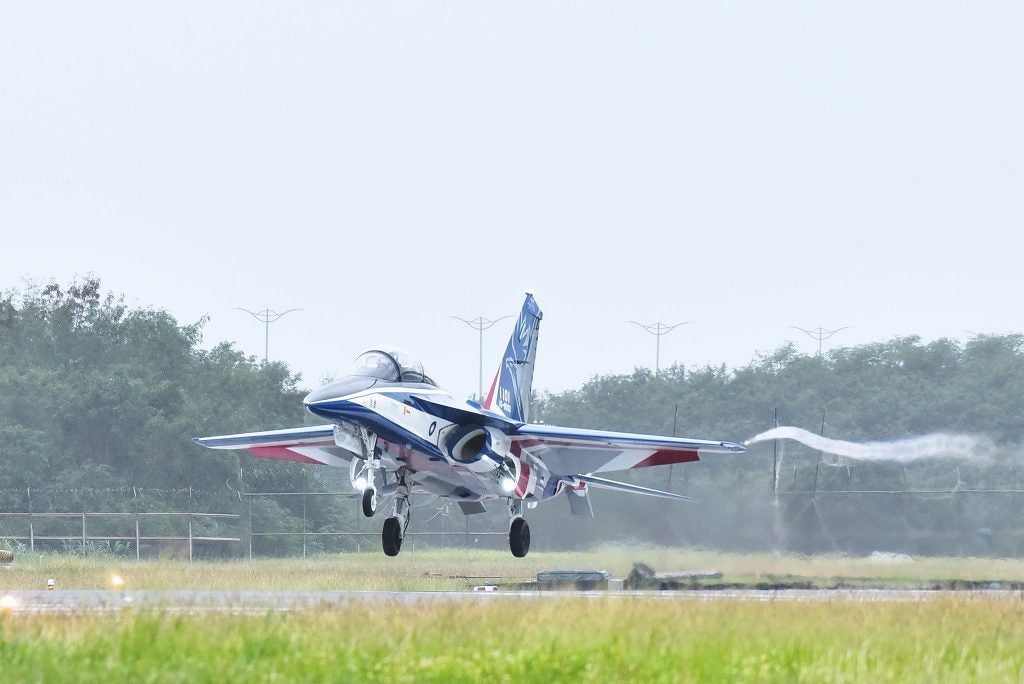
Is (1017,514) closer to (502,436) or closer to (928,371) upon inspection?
(502,436)

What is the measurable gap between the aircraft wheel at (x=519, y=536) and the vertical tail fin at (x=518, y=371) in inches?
105

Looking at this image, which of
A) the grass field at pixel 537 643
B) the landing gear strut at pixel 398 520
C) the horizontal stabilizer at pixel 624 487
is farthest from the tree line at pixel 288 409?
the grass field at pixel 537 643

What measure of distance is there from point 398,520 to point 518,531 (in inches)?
173

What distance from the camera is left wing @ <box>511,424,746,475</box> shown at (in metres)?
33.1

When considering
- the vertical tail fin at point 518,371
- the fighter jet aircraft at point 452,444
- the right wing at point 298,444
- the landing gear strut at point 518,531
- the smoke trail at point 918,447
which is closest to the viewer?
the fighter jet aircraft at point 452,444

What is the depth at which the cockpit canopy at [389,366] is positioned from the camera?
95.0 ft

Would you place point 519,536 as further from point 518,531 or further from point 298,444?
point 298,444

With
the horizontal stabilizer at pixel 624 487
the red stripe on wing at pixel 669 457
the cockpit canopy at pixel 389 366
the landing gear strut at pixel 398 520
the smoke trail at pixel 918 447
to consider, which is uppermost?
the cockpit canopy at pixel 389 366

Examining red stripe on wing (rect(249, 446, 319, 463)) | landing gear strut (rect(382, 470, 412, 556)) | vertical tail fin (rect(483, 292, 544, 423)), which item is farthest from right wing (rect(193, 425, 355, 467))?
landing gear strut (rect(382, 470, 412, 556))

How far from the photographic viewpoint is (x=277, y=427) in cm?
6650

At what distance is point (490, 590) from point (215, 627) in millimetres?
15430

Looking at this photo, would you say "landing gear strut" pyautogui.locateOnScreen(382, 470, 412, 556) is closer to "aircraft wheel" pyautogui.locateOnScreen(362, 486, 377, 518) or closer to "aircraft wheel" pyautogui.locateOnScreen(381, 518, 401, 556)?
"aircraft wheel" pyautogui.locateOnScreen(381, 518, 401, 556)

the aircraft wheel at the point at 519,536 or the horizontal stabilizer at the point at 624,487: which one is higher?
the horizontal stabilizer at the point at 624,487

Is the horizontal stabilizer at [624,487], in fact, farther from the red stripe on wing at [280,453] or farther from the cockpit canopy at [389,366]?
the cockpit canopy at [389,366]
